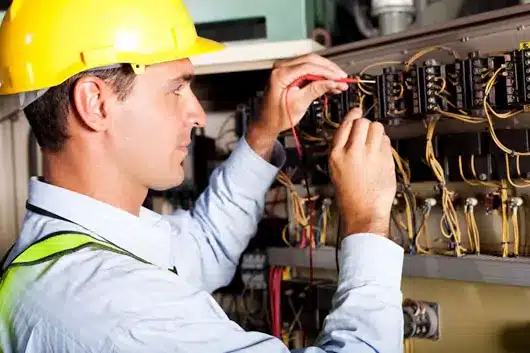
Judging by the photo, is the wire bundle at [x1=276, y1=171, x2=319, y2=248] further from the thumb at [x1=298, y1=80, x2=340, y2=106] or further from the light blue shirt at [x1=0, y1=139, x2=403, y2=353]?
the light blue shirt at [x1=0, y1=139, x2=403, y2=353]

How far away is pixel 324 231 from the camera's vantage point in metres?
1.38

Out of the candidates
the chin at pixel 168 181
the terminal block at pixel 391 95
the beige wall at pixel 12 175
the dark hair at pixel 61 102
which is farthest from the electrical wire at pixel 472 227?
the beige wall at pixel 12 175

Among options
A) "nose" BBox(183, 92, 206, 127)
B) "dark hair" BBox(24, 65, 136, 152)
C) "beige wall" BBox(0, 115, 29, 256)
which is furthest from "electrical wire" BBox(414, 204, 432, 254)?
"beige wall" BBox(0, 115, 29, 256)

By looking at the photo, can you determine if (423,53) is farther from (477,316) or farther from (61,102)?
(61,102)

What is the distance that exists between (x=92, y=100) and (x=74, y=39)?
0.31ft

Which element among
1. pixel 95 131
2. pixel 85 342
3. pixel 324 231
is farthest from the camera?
pixel 324 231

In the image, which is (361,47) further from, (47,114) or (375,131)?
(47,114)

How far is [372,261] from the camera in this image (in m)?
0.95

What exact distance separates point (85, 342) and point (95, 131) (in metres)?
0.33

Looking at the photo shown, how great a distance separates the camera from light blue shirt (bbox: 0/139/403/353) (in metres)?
0.82

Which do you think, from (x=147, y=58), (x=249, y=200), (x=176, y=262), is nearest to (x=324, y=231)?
(x=249, y=200)

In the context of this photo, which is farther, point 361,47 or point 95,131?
point 361,47

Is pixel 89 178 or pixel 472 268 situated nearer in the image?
pixel 89 178

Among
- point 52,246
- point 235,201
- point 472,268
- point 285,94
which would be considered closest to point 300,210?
point 235,201
